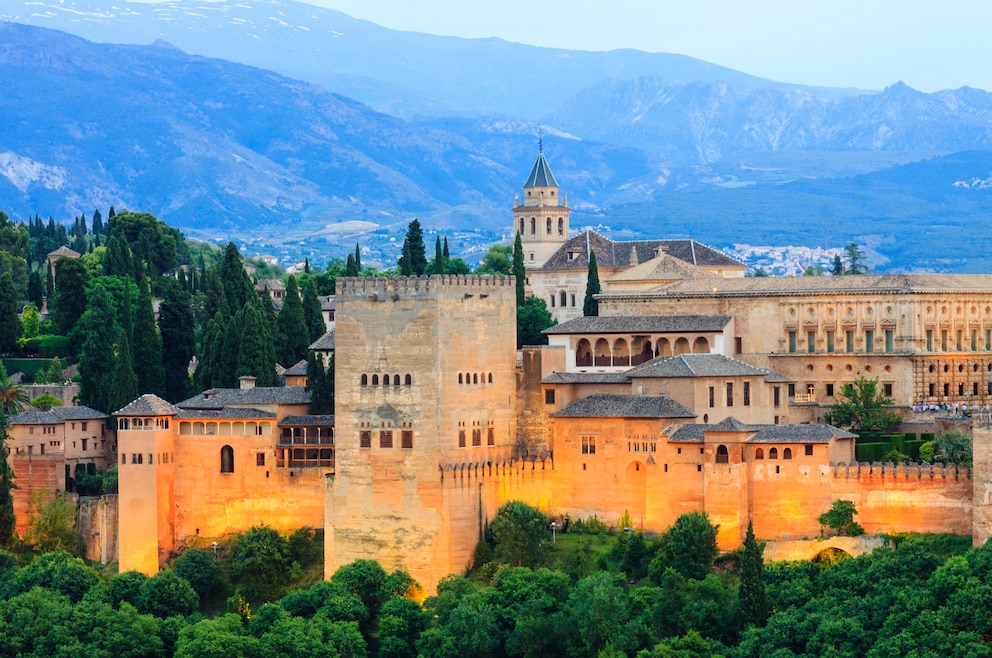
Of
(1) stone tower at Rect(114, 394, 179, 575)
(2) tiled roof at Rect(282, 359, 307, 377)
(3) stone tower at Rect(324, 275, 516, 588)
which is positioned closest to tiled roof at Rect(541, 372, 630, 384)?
(3) stone tower at Rect(324, 275, 516, 588)

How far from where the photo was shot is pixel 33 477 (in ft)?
215

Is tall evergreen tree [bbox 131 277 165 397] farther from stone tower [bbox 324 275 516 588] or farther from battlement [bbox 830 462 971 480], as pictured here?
battlement [bbox 830 462 971 480]

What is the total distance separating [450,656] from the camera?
2094 inches

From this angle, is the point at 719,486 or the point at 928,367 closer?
the point at 719,486

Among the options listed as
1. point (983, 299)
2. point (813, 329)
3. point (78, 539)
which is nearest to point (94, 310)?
point (78, 539)

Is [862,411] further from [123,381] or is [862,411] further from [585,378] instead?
[123,381]

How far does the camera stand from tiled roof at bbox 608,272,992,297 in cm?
6562

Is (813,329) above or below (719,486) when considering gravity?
above

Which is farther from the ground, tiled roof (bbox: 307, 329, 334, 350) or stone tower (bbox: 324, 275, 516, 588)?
tiled roof (bbox: 307, 329, 334, 350)

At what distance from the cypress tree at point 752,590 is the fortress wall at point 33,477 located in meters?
24.4

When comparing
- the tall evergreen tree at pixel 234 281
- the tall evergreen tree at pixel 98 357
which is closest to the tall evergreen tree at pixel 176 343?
the tall evergreen tree at pixel 98 357

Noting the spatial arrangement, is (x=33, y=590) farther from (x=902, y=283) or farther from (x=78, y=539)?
(x=902, y=283)

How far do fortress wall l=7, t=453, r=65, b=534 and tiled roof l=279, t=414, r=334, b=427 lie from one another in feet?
28.9

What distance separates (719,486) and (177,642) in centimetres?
1503
